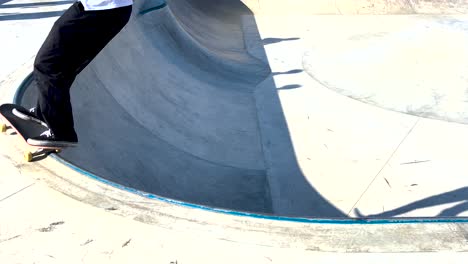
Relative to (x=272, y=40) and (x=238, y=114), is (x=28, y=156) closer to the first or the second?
(x=238, y=114)

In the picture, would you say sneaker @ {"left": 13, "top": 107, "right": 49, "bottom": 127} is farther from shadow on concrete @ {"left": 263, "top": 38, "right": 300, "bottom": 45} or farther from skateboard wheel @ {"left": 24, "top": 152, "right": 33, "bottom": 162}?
shadow on concrete @ {"left": 263, "top": 38, "right": 300, "bottom": 45}

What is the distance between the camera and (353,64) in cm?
1119

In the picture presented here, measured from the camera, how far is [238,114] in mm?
8766

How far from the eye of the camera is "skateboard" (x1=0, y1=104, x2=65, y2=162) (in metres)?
4.16

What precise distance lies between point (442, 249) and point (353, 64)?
8.52 meters

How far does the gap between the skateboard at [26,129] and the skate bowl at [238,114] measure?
17cm

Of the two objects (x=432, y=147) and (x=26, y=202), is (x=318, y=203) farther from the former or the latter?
(x=26, y=202)

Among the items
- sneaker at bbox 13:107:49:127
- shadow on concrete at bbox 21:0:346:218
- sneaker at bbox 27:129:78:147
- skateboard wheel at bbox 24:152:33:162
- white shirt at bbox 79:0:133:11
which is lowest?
shadow on concrete at bbox 21:0:346:218

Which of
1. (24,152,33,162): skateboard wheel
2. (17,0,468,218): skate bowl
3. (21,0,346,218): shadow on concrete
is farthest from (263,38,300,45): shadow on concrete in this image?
(24,152,33,162): skateboard wheel

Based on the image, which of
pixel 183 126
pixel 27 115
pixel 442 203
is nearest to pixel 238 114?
pixel 183 126

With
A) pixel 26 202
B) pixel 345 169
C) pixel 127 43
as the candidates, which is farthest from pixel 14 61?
pixel 345 169

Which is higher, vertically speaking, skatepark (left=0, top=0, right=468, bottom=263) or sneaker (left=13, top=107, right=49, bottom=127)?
sneaker (left=13, top=107, right=49, bottom=127)

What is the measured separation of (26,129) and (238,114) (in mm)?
4866

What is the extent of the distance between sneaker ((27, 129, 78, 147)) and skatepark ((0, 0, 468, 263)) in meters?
0.14
